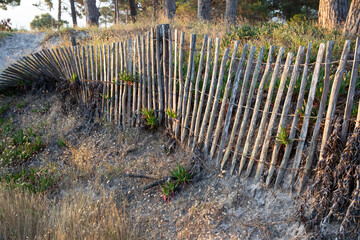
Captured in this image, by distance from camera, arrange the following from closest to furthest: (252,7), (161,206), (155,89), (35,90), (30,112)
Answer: (161,206)
(155,89)
(30,112)
(35,90)
(252,7)

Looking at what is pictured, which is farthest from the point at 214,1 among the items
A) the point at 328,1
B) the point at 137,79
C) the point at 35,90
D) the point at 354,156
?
the point at 354,156

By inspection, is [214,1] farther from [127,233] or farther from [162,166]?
[127,233]

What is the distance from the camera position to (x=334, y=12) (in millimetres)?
7770

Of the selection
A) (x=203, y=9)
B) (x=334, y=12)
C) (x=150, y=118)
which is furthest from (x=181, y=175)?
(x=203, y=9)

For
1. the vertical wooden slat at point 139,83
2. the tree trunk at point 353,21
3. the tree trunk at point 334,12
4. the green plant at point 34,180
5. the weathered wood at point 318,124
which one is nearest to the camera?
the weathered wood at point 318,124

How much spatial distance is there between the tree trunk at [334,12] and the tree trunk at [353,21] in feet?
3.42

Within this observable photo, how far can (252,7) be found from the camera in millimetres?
17828

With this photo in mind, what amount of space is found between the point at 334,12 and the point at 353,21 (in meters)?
1.48

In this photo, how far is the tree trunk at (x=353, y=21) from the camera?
6.40m

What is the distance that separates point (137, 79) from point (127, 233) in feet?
9.78

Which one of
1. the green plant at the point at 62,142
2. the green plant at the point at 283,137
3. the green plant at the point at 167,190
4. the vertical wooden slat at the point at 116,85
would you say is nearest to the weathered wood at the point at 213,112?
the green plant at the point at 167,190

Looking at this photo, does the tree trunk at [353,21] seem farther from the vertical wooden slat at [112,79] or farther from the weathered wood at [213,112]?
the vertical wooden slat at [112,79]

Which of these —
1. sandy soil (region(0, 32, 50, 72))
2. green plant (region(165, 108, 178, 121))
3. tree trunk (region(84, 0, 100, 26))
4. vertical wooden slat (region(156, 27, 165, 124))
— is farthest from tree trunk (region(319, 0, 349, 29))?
sandy soil (region(0, 32, 50, 72))

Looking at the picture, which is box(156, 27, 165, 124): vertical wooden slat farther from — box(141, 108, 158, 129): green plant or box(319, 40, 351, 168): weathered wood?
box(319, 40, 351, 168): weathered wood
